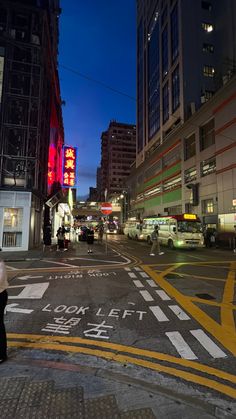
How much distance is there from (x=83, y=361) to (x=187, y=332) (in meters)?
2.07

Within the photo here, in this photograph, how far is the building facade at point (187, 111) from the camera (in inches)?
1089

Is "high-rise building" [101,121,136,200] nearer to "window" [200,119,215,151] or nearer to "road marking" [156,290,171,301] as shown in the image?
"window" [200,119,215,151]

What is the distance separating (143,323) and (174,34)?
55578mm

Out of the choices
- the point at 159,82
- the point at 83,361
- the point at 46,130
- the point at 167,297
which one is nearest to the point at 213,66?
the point at 159,82

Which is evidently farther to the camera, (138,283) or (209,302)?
(138,283)

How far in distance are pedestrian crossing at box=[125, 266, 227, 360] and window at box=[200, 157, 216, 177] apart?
23.9 m

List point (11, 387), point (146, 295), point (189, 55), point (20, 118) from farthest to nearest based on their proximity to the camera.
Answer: point (189, 55) < point (20, 118) < point (146, 295) < point (11, 387)

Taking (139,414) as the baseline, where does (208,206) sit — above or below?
above

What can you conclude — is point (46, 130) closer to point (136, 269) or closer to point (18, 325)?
point (136, 269)

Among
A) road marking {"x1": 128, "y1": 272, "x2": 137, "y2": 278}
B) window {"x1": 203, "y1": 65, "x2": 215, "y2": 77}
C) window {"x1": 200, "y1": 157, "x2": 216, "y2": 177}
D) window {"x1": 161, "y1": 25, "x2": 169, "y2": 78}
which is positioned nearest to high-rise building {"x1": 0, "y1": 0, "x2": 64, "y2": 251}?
road marking {"x1": 128, "y1": 272, "x2": 137, "y2": 278}

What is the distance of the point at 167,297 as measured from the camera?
7043 millimetres

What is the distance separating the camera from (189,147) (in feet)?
120

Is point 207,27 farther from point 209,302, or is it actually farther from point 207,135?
point 209,302

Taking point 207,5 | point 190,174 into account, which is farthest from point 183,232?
point 207,5
